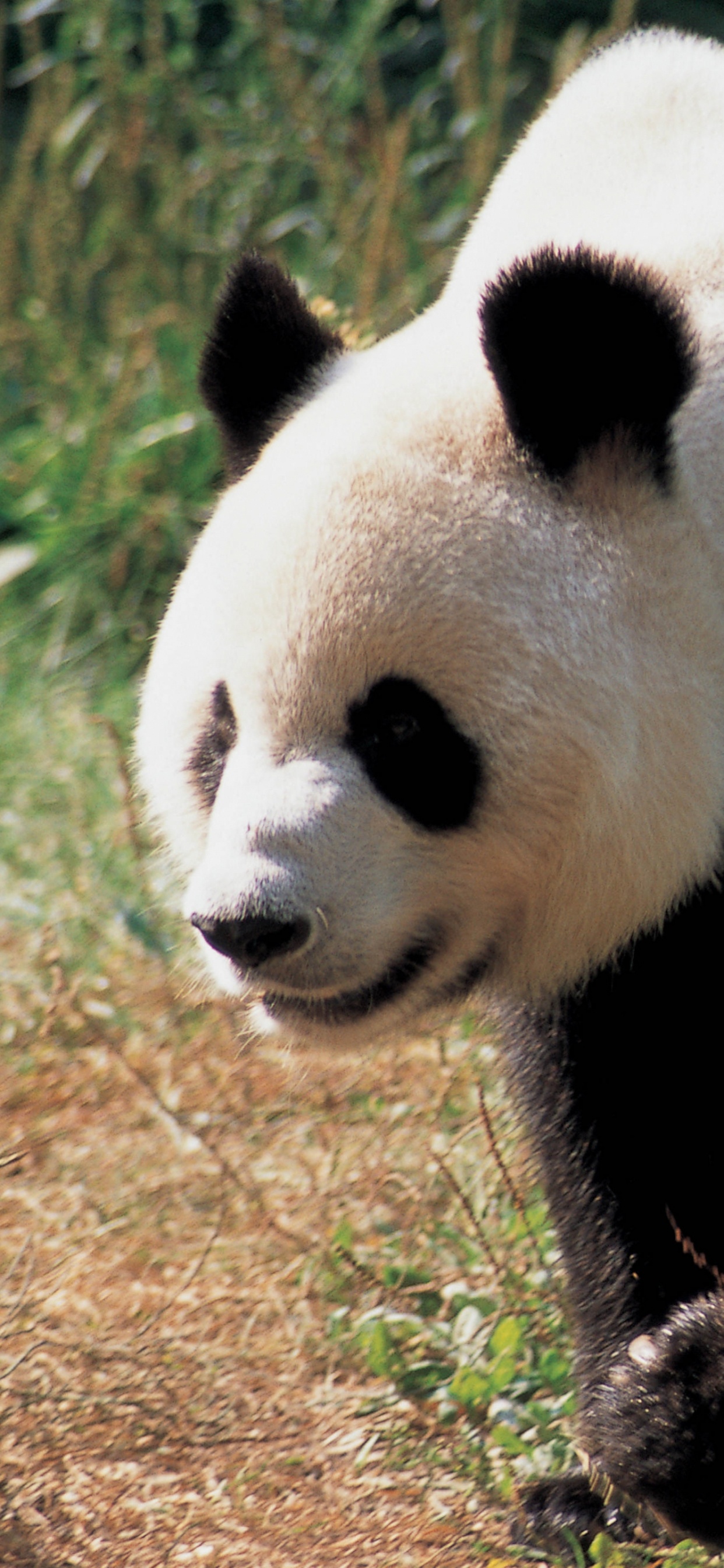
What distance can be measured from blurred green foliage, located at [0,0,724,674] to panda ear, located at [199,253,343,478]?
2348 mm

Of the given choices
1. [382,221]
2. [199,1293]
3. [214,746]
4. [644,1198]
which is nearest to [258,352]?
[214,746]

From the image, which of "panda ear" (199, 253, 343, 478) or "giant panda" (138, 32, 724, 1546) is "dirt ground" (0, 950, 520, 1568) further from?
"panda ear" (199, 253, 343, 478)

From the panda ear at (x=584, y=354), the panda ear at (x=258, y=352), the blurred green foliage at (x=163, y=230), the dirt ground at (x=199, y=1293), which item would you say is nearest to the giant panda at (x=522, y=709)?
the panda ear at (x=584, y=354)

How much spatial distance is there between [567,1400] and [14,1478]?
746 mm

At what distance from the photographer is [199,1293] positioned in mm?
2820

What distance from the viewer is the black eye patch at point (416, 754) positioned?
1821mm

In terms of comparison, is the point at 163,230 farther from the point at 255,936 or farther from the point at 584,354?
the point at 255,936

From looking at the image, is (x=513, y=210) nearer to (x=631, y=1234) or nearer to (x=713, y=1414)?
(x=631, y=1234)

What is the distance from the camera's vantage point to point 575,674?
179cm

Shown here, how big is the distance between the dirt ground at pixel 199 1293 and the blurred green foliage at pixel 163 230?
1.59 meters

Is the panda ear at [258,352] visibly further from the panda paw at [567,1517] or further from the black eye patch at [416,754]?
the panda paw at [567,1517]

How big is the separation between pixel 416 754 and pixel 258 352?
2.18ft

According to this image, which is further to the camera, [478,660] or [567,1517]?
[567,1517]

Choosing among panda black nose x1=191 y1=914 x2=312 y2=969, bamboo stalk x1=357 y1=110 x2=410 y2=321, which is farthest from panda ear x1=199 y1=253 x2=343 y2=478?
bamboo stalk x1=357 y1=110 x2=410 y2=321
